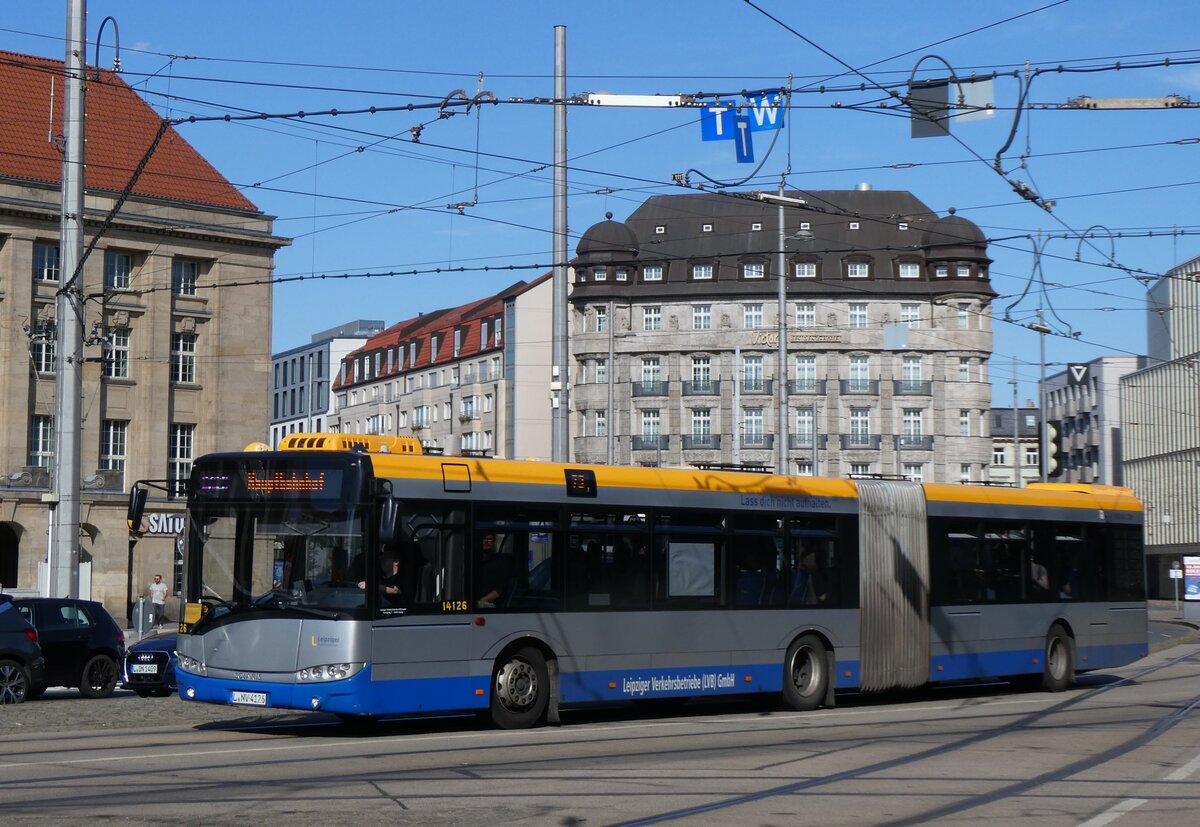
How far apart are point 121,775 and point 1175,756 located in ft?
29.2

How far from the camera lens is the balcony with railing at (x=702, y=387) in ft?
313

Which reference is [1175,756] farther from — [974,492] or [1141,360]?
[1141,360]

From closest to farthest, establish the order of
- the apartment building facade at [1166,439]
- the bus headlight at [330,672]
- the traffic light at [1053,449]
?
1. the bus headlight at [330,672]
2. the traffic light at [1053,449]
3. the apartment building facade at [1166,439]

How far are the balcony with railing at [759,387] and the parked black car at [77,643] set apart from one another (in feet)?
239

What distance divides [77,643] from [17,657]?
1.70 meters

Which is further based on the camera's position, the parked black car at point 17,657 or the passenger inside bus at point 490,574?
the parked black car at point 17,657

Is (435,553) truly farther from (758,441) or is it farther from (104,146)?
(758,441)

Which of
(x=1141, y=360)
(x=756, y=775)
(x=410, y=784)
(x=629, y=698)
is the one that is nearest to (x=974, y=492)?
(x=629, y=698)

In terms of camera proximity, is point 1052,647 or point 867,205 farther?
point 867,205

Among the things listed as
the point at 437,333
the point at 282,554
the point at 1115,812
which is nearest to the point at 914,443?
the point at 437,333

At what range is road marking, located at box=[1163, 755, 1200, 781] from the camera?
13125mm

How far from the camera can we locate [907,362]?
94750 millimetres

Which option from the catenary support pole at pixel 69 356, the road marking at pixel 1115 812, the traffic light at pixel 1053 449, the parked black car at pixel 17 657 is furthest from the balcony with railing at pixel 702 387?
the road marking at pixel 1115 812

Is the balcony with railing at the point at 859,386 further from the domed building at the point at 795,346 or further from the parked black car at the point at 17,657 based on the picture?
the parked black car at the point at 17,657
